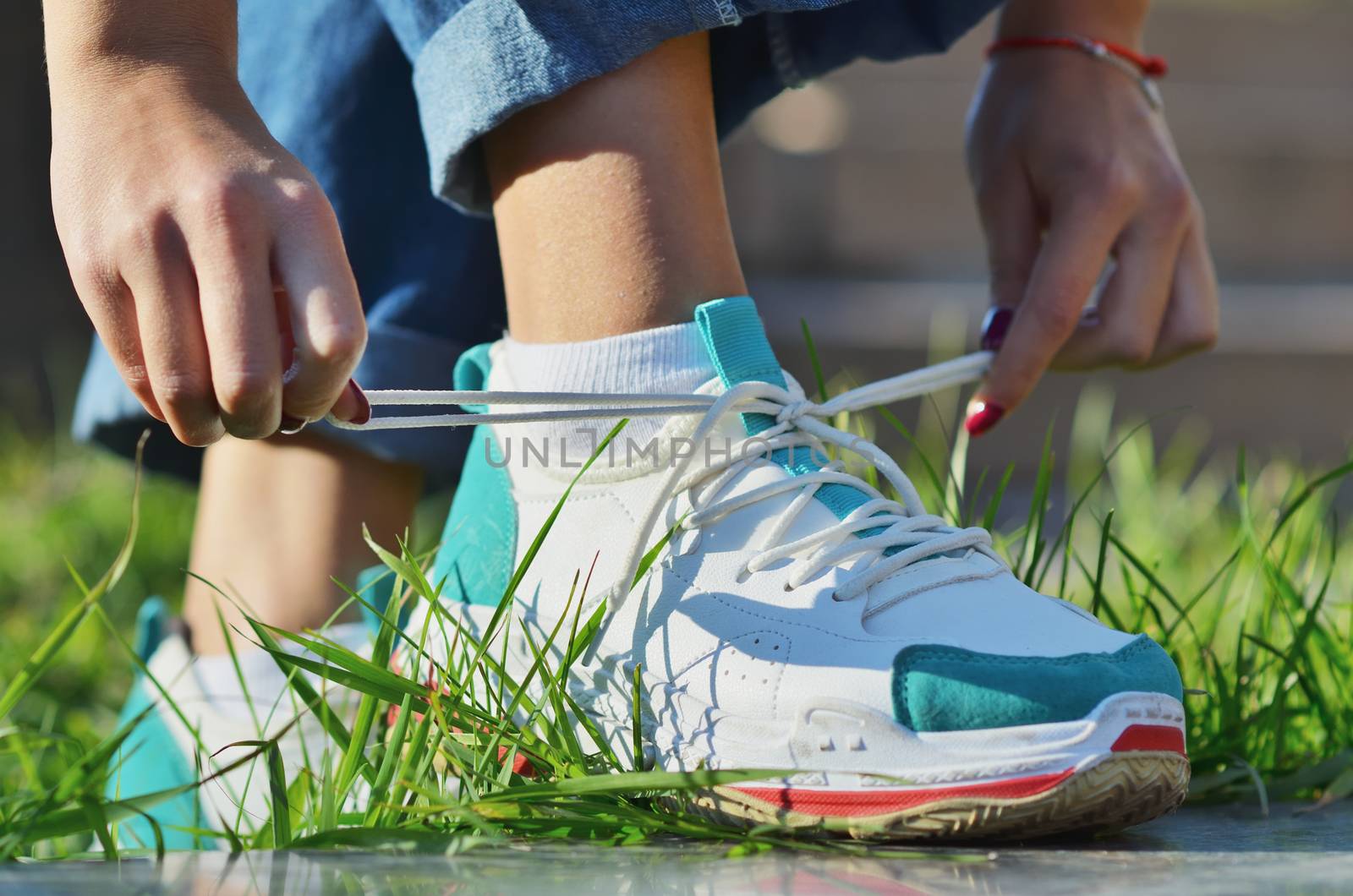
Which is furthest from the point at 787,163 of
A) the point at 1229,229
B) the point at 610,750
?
the point at 610,750

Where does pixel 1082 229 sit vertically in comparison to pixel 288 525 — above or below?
above

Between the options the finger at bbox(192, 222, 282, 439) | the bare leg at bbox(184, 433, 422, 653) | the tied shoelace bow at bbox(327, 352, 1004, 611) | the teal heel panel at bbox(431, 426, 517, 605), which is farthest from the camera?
the bare leg at bbox(184, 433, 422, 653)

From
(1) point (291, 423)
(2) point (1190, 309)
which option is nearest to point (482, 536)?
(1) point (291, 423)

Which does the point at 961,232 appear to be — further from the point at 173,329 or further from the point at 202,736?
the point at 173,329

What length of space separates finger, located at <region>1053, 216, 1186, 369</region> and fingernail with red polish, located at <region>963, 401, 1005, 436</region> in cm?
9

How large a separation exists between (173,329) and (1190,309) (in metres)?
0.79

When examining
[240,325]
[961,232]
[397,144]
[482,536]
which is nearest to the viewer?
[240,325]

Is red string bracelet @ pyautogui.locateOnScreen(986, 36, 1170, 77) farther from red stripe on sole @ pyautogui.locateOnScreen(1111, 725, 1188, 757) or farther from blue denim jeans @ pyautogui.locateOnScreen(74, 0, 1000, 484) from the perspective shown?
red stripe on sole @ pyautogui.locateOnScreen(1111, 725, 1188, 757)

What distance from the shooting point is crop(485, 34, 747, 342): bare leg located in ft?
2.65

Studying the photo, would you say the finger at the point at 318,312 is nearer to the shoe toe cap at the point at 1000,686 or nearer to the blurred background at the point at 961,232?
the shoe toe cap at the point at 1000,686

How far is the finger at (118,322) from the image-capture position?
0.64 m

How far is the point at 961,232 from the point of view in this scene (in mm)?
3717

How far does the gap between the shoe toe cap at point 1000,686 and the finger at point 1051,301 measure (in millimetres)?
376

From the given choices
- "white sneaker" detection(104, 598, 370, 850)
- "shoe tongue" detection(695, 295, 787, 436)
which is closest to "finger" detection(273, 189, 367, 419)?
"shoe tongue" detection(695, 295, 787, 436)
